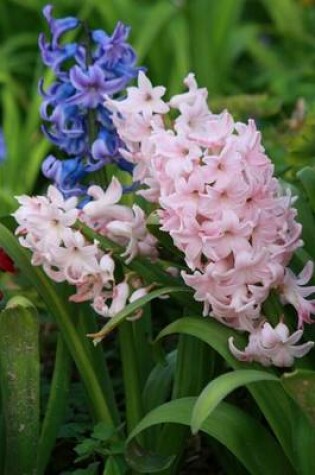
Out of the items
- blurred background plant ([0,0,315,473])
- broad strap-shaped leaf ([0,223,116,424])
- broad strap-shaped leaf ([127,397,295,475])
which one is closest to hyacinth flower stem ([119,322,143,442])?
broad strap-shaped leaf ([0,223,116,424])

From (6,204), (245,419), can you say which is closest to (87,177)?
(245,419)

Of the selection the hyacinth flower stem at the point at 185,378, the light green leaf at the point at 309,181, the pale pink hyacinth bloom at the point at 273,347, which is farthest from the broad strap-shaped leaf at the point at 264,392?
the light green leaf at the point at 309,181

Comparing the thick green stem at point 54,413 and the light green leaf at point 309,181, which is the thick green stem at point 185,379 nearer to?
the thick green stem at point 54,413

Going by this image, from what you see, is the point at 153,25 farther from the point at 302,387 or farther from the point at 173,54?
the point at 302,387

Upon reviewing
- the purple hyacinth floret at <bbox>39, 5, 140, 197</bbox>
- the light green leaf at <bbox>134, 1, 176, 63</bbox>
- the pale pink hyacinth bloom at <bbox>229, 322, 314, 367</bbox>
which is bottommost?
the light green leaf at <bbox>134, 1, 176, 63</bbox>

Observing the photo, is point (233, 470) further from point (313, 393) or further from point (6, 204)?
point (6, 204)

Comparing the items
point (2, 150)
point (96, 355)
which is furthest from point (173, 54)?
point (96, 355)

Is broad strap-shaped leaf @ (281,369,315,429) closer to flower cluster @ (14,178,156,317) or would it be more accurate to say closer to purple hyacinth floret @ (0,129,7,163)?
flower cluster @ (14,178,156,317)
